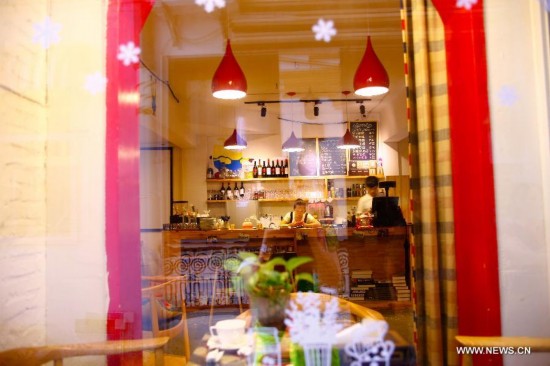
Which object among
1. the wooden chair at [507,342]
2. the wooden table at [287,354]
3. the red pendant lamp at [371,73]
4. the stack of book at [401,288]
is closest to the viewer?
the wooden table at [287,354]

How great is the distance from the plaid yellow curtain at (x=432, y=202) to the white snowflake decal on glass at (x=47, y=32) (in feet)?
6.81

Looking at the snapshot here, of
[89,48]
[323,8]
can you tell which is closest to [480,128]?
[323,8]

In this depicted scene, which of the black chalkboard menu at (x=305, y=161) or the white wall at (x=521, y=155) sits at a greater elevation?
the black chalkboard menu at (x=305, y=161)

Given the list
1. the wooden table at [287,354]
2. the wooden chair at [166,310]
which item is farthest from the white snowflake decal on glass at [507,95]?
the wooden chair at [166,310]

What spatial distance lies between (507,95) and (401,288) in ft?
12.7

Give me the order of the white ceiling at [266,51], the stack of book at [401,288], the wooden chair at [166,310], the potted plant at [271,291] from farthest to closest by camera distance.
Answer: the stack of book at [401,288] → the white ceiling at [266,51] → the wooden chair at [166,310] → the potted plant at [271,291]

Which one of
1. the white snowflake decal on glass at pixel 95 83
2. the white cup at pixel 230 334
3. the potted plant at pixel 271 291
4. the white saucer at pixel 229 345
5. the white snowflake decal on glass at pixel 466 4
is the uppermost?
the white snowflake decal on glass at pixel 466 4

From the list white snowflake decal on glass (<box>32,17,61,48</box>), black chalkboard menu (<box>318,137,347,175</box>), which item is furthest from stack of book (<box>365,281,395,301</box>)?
white snowflake decal on glass (<box>32,17,61,48</box>)

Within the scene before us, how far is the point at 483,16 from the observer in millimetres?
2260

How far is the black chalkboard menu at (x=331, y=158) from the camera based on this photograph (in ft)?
28.5

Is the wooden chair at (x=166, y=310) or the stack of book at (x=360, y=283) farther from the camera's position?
the stack of book at (x=360, y=283)

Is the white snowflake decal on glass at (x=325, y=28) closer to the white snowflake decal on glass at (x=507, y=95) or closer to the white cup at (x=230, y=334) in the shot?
the white snowflake decal on glass at (x=507, y=95)

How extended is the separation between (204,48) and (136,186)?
2.99 meters

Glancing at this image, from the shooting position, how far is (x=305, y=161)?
8703 mm
